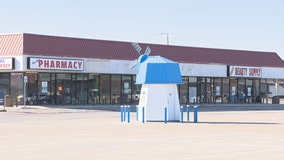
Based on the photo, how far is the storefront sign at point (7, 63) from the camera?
5281 centimetres

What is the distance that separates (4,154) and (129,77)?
45.1 m

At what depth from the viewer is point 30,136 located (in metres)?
25.2

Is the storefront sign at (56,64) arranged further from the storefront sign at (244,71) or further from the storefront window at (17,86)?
the storefront sign at (244,71)

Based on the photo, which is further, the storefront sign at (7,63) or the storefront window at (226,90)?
the storefront window at (226,90)

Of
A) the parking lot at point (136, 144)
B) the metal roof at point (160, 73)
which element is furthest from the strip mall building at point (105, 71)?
the parking lot at point (136, 144)

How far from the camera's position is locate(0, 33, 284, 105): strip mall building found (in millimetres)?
54594

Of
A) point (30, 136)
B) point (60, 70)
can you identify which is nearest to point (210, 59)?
point (60, 70)

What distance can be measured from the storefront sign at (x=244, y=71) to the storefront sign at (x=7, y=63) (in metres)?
24.9

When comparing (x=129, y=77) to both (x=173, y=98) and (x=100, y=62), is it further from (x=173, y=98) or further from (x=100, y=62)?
(x=173, y=98)

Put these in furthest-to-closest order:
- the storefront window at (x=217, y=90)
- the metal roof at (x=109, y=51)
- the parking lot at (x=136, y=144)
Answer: the storefront window at (x=217, y=90)
the metal roof at (x=109, y=51)
the parking lot at (x=136, y=144)

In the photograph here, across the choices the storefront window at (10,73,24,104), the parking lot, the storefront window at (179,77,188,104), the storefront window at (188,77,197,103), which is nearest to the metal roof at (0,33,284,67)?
the storefront window at (188,77,197,103)

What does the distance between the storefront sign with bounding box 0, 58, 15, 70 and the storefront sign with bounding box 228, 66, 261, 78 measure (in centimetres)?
2488

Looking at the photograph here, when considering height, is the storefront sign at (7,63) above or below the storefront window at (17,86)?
above

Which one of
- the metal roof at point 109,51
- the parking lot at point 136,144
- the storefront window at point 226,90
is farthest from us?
the storefront window at point 226,90
